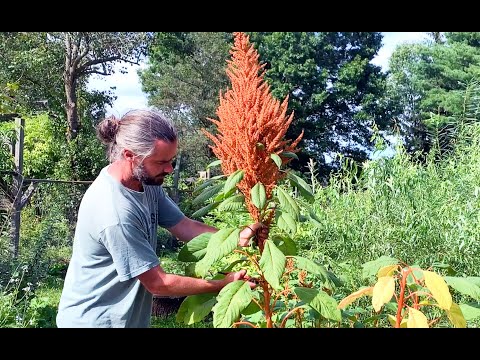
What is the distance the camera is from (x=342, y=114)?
1753 centimetres

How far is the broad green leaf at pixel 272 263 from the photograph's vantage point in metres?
1.63

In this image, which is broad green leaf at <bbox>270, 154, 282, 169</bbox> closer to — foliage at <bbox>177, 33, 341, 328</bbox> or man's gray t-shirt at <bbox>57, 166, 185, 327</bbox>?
foliage at <bbox>177, 33, 341, 328</bbox>

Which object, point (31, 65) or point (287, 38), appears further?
point (287, 38)

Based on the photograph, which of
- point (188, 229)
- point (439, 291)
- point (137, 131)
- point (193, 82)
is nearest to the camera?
point (439, 291)

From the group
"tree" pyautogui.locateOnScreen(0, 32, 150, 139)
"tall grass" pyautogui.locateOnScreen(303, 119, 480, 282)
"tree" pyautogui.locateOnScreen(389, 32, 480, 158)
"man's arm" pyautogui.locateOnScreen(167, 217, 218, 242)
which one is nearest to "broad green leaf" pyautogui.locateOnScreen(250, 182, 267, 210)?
"man's arm" pyautogui.locateOnScreen(167, 217, 218, 242)

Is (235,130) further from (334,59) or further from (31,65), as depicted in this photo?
(334,59)

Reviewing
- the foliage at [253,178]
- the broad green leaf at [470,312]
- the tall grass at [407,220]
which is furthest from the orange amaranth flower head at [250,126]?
the tall grass at [407,220]

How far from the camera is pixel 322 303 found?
170 cm

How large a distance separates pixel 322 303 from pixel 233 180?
46 centimetres

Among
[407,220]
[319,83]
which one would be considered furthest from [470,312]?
[319,83]

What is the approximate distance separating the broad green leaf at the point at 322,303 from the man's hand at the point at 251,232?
8.8 inches

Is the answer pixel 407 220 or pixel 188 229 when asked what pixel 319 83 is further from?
pixel 188 229
